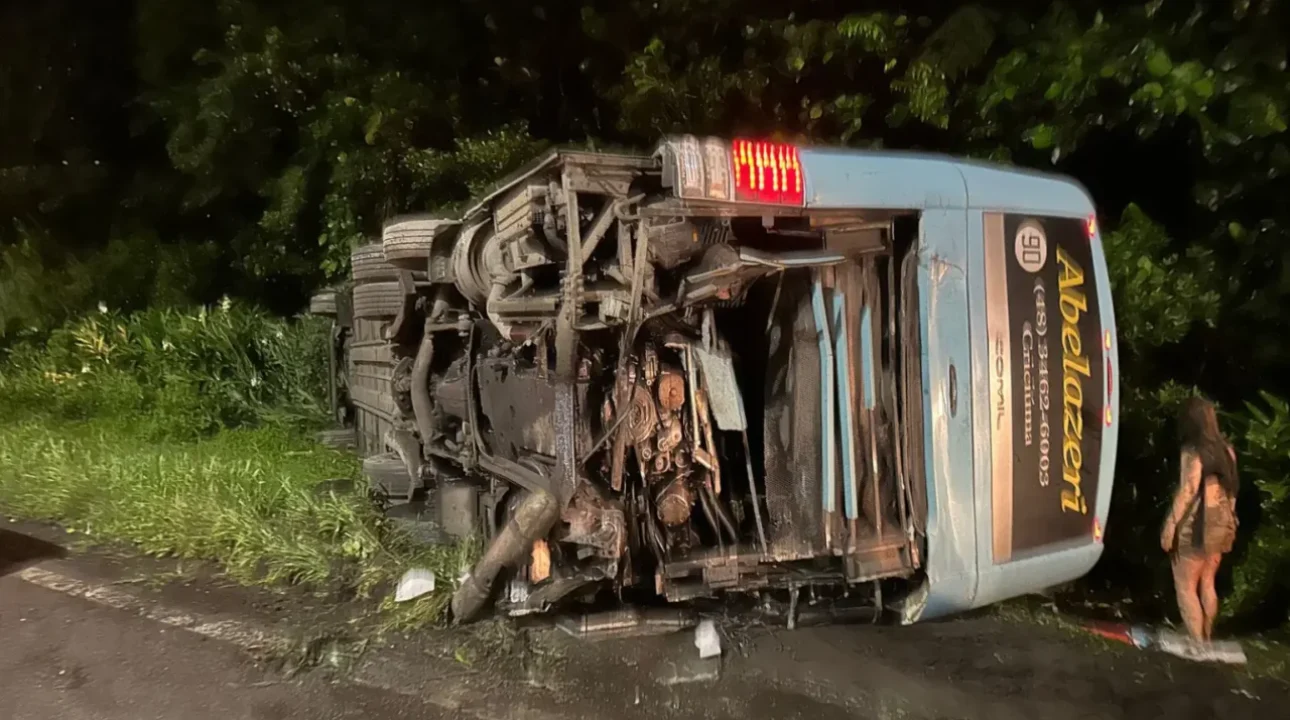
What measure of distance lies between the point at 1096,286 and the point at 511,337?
2506mm

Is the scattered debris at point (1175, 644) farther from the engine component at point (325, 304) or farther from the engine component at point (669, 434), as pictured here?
the engine component at point (325, 304)

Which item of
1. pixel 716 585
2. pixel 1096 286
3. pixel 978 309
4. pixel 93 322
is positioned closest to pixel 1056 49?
pixel 1096 286

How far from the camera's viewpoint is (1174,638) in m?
3.88

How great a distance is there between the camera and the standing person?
3.71 meters

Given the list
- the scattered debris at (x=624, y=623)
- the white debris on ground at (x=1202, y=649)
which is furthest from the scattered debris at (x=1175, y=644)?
the scattered debris at (x=624, y=623)

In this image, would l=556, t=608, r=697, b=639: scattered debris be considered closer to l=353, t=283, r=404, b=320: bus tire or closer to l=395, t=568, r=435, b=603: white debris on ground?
l=395, t=568, r=435, b=603: white debris on ground

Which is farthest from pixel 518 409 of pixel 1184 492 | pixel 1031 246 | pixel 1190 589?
pixel 1190 589

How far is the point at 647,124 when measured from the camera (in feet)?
24.0

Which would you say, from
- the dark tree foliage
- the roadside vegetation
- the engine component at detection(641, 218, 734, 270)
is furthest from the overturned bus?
the dark tree foliage

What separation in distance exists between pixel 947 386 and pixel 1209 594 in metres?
1.61

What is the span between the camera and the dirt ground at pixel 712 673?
3293mm

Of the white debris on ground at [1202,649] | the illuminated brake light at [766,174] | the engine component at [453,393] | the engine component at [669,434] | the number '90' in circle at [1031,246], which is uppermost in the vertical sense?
the illuminated brake light at [766,174]

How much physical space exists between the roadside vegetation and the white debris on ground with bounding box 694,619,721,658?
115 centimetres

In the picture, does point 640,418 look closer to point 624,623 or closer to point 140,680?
point 624,623
